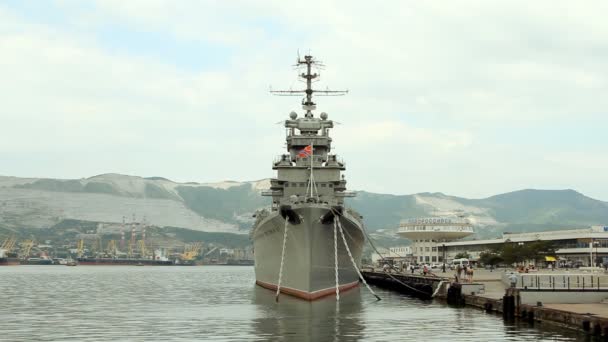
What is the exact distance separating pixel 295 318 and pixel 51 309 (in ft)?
59.9

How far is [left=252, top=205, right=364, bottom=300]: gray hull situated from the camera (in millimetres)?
48438

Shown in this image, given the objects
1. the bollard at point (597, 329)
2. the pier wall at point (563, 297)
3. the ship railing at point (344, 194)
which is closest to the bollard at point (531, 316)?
the pier wall at point (563, 297)

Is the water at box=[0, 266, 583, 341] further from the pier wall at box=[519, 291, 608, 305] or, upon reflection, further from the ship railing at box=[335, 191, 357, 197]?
the ship railing at box=[335, 191, 357, 197]

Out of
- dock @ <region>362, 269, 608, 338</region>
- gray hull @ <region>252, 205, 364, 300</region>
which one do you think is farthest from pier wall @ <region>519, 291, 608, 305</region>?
gray hull @ <region>252, 205, 364, 300</region>

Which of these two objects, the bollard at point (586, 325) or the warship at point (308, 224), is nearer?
the bollard at point (586, 325)

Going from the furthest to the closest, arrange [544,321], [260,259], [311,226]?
[260,259]
[311,226]
[544,321]

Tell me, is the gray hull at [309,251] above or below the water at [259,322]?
above

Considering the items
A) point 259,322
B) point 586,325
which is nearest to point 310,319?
point 259,322

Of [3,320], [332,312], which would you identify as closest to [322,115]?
[332,312]

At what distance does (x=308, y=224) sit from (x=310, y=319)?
9.43 metres

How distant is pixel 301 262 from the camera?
4931 centimetres

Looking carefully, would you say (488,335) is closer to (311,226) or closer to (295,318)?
Result: (295,318)

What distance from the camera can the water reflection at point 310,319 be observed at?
3407cm

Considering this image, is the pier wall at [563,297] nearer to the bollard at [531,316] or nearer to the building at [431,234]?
the bollard at [531,316]
